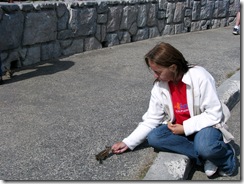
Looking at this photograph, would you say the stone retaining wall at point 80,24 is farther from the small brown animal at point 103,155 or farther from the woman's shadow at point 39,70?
the small brown animal at point 103,155

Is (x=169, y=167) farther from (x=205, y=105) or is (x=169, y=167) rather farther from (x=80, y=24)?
(x=80, y=24)

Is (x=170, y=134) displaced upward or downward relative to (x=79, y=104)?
upward

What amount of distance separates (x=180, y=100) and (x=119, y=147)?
555 mm

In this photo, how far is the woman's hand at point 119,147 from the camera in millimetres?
3094

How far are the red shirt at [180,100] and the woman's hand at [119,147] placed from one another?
44cm

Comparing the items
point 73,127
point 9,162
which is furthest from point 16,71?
point 9,162

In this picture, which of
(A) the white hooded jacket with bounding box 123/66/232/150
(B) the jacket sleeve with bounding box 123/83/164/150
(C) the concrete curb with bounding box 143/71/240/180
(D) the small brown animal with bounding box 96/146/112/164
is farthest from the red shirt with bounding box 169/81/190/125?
(D) the small brown animal with bounding box 96/146/112/164

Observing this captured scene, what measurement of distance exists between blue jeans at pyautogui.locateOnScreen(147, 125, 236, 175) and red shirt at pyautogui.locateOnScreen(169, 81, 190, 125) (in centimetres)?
14

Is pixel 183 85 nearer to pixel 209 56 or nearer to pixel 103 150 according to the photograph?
pixel 103 150

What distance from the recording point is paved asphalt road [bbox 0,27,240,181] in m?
2.90

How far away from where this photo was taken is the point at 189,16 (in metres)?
9.73

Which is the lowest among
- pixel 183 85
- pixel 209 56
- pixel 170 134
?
pixel 209 56

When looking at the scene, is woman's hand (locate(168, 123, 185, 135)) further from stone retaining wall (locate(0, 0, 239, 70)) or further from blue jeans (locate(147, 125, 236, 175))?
stone retaining wall (locate(0, 0, 239, 70))

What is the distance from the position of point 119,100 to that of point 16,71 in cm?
168
